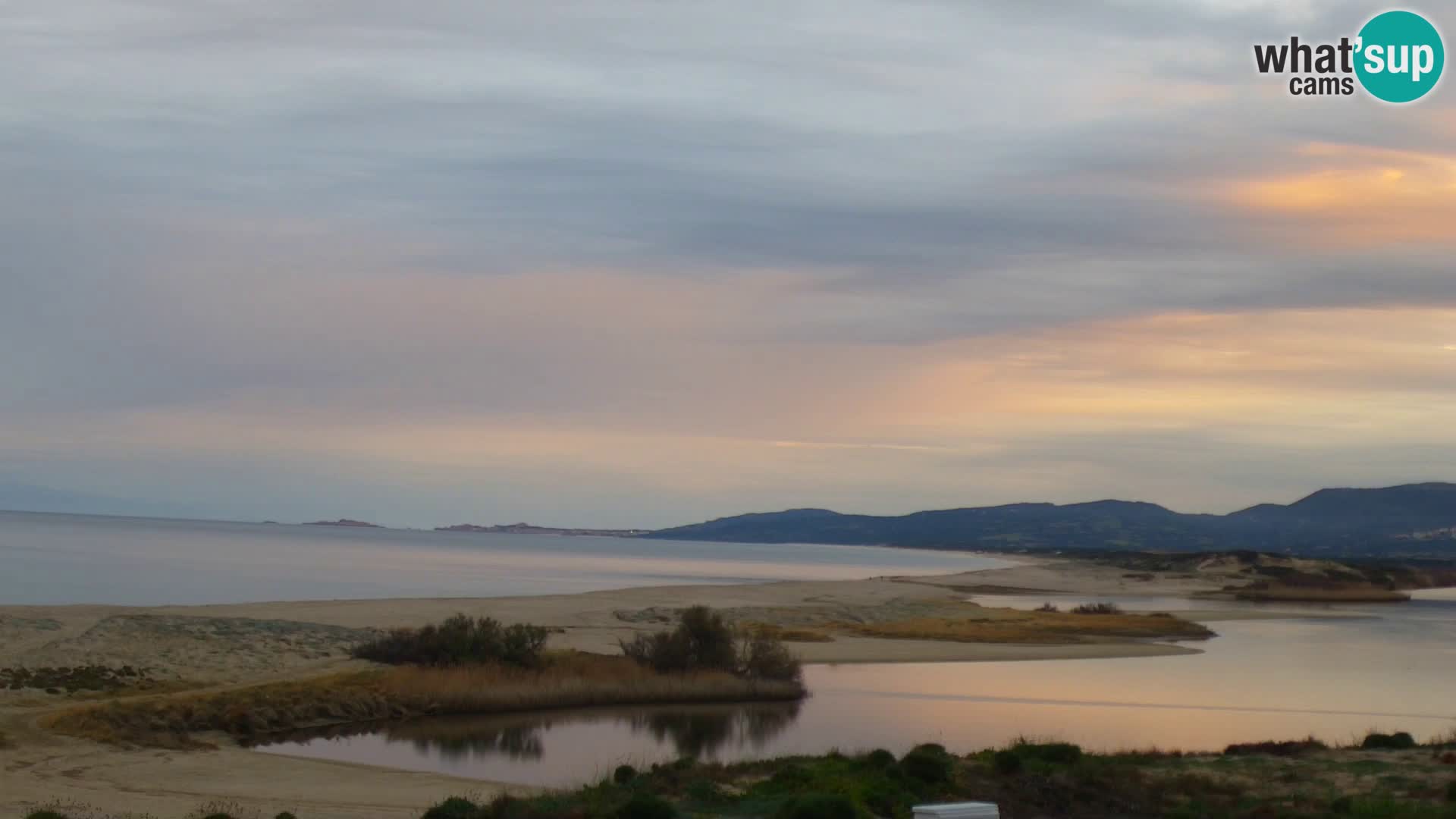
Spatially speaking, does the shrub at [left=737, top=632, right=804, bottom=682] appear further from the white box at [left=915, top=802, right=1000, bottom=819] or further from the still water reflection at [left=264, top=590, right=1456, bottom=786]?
the white box at [left=915, top=802, right=1000, bottom=819]

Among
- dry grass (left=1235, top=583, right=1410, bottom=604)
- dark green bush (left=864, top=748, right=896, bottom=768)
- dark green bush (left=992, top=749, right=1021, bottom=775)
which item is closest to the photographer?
dark green bush (left=992, top=749, right=1021, bottom=775)

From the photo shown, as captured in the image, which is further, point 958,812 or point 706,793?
point 706,793

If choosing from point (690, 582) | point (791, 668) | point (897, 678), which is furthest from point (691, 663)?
point (690, 582)

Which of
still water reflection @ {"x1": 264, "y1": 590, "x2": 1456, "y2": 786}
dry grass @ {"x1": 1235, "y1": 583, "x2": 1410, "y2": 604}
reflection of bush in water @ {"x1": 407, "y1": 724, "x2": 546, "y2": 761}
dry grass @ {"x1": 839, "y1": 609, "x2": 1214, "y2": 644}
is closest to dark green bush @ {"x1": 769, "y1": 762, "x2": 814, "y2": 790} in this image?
still water reflection @ {"x1": 264, "y1": 590, "x2": 1456, "y2": 786}

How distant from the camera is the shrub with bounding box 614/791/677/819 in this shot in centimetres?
1429

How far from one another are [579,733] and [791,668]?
801 cm

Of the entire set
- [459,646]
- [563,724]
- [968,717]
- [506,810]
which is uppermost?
[459,646]

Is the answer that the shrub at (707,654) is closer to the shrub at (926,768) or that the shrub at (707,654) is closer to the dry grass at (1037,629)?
the dry grass at (1037,629)

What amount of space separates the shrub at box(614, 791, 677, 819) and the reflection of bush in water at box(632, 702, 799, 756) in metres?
10.9

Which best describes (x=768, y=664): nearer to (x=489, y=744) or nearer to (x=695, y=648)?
(x=695, y=648)

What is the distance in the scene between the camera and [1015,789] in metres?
16.6

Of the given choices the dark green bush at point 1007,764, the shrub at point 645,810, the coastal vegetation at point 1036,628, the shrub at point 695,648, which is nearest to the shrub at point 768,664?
the shrub at point 695,648

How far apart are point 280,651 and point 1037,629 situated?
28380mm

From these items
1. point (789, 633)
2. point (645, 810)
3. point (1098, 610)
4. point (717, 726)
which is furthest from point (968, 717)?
point (1098, 610)
